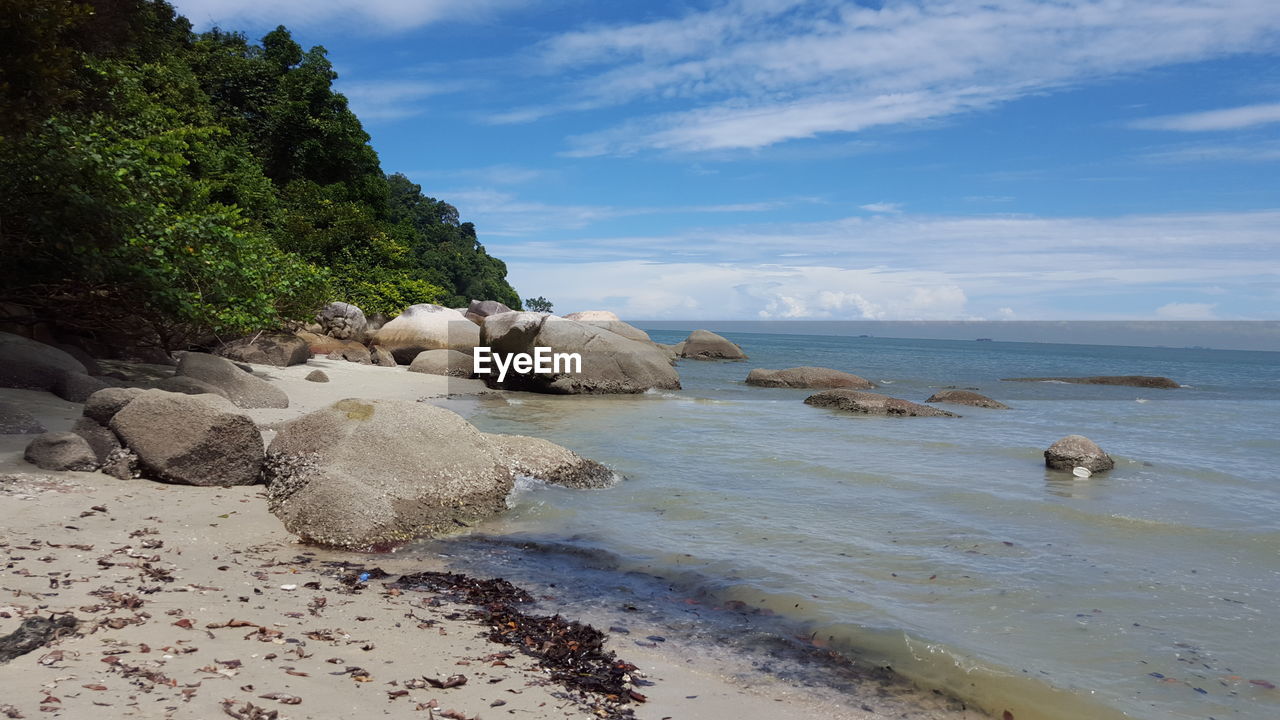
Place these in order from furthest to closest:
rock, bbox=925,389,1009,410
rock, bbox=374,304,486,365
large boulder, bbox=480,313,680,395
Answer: rock, bbox=374,304,486,365 < rock, bbox=925,389,1009,410 < large boulder, bbox=480,313,680,395

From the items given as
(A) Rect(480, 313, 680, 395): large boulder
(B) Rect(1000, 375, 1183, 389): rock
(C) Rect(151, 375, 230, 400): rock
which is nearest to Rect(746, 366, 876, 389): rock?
(A) Rect(480, 313, 680, 395): large boulder

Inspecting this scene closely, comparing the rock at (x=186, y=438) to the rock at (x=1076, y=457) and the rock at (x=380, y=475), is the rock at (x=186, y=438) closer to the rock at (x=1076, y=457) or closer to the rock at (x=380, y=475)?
the rock at (x=380, y=475)

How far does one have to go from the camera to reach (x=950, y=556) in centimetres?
736

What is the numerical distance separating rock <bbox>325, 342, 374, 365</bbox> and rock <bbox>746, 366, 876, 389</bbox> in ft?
43.1

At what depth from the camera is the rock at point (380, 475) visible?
673 cm

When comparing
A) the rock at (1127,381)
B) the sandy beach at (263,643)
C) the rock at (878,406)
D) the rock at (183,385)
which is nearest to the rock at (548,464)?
the sandy beach at (263,643)

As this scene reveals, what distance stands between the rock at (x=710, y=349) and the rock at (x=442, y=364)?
2485 centimetres

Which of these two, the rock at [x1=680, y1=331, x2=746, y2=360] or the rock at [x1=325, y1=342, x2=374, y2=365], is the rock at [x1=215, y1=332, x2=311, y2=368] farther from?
the rock at [x1=680, y1=331, x2=746, y2=360]

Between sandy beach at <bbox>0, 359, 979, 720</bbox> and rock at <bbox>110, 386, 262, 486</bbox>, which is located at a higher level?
rock at <bbox>110, 386, 262, 486</bbox>

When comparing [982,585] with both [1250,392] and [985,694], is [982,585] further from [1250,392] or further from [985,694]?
[1250,392]

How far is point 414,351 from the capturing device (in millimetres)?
25750

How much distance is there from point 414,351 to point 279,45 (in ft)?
71.2

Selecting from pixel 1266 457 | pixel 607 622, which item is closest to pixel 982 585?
pixel 607 622

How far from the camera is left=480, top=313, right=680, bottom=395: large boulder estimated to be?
21.6 m
